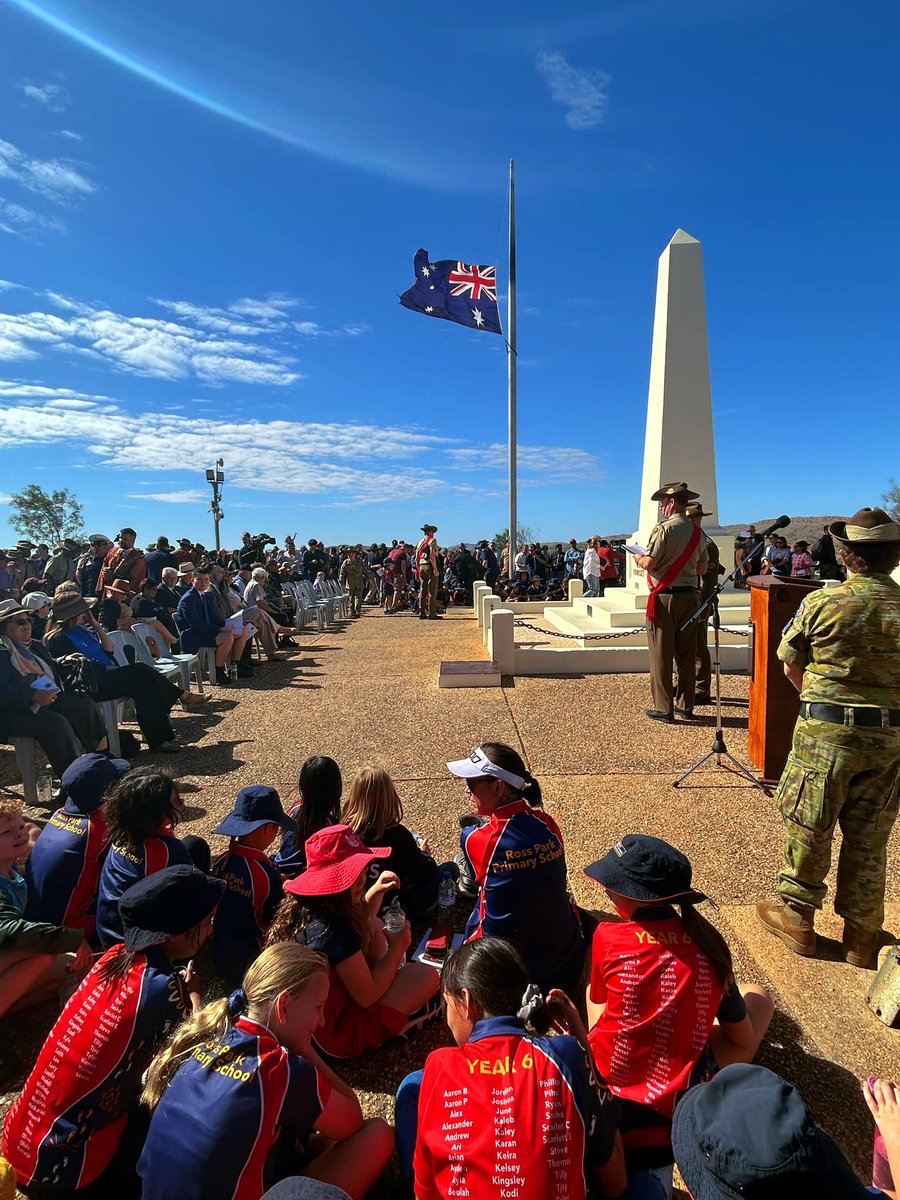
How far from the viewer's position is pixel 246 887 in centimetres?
275

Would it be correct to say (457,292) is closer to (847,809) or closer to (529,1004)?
(847,809)

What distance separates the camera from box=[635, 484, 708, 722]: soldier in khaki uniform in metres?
6.24

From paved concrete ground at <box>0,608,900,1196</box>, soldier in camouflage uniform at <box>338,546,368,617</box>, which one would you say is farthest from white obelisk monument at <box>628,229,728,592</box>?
soldier in camouflage uniform at <box>338,546,368,617</box>

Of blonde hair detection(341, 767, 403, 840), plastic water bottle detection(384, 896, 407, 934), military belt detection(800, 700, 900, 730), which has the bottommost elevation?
plastic water bottle detection(384, 896, 407, 934)

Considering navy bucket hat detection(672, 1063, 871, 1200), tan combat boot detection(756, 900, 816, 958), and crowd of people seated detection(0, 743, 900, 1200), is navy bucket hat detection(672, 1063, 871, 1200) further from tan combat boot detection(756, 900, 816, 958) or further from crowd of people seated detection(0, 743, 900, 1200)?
tan combat boot detection(756, 900, 816, 958)

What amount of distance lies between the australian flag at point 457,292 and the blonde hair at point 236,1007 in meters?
16.1

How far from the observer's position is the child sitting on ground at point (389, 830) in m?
2.96

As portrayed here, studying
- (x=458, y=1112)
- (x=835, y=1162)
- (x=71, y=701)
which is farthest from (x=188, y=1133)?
(x=71, y=701)

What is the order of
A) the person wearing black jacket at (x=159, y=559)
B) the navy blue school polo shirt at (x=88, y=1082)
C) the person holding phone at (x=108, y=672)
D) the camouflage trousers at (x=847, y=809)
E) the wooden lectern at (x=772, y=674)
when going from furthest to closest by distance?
1. the person wearing black jacket at (x=159, y=559)
2. the person holding phone at (x=108, y=672)
3. the wooden lectern at (x=772, y=674)
4. the camouflage trousers at (x=847, y=809)
5. the navy blue school polo shirt at (x=88, y=1082)

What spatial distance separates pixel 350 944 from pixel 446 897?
1.17m

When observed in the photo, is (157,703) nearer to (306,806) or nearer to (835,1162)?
(306,806)

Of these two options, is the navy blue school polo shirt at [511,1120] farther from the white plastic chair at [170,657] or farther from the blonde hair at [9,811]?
the white plastic chair at [170,657]

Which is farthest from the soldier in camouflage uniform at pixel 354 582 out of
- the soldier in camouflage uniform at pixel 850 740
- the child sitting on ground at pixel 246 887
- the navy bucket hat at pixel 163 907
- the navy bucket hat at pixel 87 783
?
the navy bucket hat at pixel 163 907

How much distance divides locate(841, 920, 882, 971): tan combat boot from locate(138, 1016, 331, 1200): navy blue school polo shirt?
7.80ft
